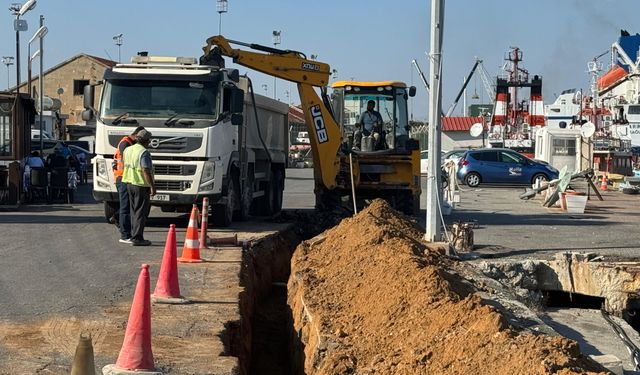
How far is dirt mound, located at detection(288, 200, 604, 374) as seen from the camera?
19.8ft

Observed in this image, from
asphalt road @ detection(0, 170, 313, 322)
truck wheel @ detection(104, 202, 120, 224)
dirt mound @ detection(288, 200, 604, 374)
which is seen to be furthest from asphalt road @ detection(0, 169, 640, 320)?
dirt mound @ detection(288, 200, 604, 374)

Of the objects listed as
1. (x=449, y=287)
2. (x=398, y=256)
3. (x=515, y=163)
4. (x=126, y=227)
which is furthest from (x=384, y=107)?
(x=515, y=163)

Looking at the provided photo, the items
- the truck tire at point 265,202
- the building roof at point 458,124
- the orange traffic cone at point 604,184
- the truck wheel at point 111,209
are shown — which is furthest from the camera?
the building roof at point 458,124

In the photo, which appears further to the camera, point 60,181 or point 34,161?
point 34,161

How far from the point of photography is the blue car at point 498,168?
37.0m

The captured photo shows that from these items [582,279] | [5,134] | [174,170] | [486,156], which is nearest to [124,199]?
[174,170]

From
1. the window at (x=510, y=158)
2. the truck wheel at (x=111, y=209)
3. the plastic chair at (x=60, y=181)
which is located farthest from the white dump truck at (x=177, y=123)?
the window at (x=510, y=158)

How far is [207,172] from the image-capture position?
1609cm

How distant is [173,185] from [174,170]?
0.26m

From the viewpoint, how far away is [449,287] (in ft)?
27.7

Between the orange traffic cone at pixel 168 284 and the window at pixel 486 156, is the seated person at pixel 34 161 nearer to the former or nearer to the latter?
the orange traffic cone at pixel 168 284

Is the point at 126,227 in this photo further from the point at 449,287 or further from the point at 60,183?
the point at 60,183

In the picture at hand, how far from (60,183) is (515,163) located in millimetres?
19772

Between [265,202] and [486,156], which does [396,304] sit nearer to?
[265,202]
